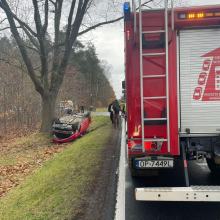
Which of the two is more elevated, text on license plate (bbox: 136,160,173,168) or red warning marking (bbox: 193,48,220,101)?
red warning marking (bbox: 193,48,220,101)

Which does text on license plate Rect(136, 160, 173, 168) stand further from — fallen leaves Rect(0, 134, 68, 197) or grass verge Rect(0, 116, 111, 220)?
fallen leaves Rect(0, 134, 68, 197)

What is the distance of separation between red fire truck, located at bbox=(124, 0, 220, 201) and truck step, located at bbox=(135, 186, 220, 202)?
32.1 inches

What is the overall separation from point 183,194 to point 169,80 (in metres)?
1.81

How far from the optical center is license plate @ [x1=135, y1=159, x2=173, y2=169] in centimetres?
682

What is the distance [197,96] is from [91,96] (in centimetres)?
7514

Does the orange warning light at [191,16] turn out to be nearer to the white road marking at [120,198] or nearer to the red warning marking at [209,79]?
the red warning marking at [209,79]

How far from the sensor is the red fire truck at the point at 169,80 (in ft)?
22.2

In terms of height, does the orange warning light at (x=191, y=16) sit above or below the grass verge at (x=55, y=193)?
above

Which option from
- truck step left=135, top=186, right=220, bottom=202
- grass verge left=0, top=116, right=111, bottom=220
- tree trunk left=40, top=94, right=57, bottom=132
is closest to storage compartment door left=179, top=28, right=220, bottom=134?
truck step left=135, top=186, right=220, bottom=202

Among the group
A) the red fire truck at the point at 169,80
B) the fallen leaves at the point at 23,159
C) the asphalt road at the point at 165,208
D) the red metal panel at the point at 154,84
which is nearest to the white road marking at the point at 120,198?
the asphalt road at the point at 165,208

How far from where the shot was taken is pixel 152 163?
684 cm

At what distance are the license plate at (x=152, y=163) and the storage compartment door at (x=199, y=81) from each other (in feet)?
1.79

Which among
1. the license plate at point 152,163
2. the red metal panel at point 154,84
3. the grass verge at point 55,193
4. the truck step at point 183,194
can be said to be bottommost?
the grass verge at point 55,193

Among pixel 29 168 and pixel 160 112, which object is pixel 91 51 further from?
pixel 160 112
